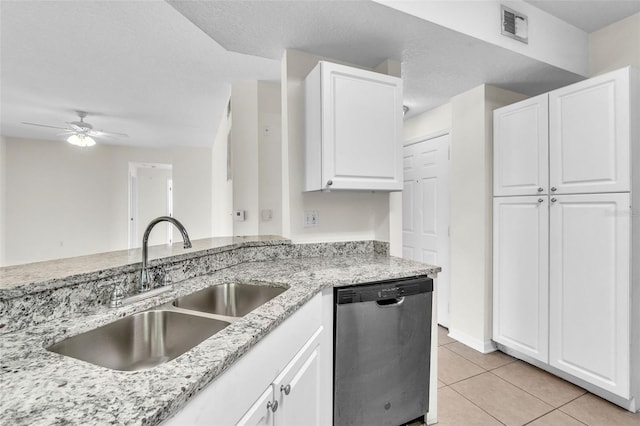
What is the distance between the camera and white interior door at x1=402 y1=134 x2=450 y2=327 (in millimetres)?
3031

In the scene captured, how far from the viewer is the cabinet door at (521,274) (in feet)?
6.91

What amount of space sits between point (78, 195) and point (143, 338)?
6.45 m

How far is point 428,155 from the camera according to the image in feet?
10.6

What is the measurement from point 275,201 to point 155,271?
1944 millimetres

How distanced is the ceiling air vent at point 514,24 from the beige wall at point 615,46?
0.73 meters

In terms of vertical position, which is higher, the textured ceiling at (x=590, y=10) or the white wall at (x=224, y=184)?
the textured ceiling at (x=590, y=10)

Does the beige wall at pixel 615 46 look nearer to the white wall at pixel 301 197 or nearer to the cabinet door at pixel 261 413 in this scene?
the white wall at pixel 301 197

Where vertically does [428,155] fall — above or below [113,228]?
above

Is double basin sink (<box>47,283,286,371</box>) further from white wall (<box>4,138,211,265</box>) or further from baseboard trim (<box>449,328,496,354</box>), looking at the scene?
white wall (<box>4,138,211,265</box>)

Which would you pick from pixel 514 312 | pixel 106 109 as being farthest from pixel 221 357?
pixel 106 109

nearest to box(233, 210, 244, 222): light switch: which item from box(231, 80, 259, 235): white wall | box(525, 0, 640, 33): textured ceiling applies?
box(231, 80, 259, 235): white wall

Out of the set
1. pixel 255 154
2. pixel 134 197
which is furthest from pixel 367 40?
pixel 134 197

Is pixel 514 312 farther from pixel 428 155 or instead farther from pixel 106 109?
pixel 106 109

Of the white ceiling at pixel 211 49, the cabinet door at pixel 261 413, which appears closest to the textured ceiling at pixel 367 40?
the white ceiling at pixel 211 49
